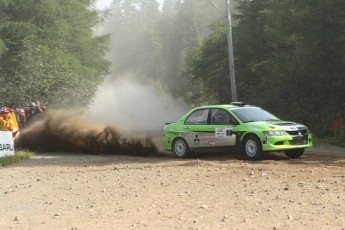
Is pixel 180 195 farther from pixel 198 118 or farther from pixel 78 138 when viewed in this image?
pixel 78 138

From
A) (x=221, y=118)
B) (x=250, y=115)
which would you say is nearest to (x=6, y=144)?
(x=221, y=118)

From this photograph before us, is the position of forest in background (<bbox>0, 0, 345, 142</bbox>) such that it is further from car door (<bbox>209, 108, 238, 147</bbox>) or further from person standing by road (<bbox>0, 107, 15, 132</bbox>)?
person standing by road (<bbox>0, 107, 15, 132</bbox>)

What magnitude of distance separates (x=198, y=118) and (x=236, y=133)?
1.63 m

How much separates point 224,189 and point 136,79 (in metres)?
120

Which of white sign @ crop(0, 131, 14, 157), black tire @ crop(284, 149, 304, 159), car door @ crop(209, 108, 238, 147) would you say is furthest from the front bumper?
white sign @ crop(0, 131, 14, 157)

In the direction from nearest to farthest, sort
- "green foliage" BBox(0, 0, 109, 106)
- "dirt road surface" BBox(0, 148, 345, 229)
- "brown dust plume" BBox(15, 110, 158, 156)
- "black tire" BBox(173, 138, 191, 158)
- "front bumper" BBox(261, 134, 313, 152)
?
"dirt road surface" BBox(0, 148, 345, 229)
"front bumper" BBox(261, 134, 313, 152)
"black tire" BBox(173, 138, 191, 158)
"brown dust plume" BBox(15, 110, 158, 156)
"green foliage" BBox(0, 0, 109, 106)

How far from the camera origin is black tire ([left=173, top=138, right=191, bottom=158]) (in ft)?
51.3

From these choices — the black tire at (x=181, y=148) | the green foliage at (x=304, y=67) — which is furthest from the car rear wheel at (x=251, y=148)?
the green foliage at (x=304, y=67)

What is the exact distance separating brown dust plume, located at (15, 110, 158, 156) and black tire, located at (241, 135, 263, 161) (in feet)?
12.8

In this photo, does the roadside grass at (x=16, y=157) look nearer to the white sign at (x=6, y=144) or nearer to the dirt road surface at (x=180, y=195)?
the white sign at (x=6, y=144)

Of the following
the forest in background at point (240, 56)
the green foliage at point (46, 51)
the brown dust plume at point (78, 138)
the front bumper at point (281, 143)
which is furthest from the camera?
the green foliage at point (46, 51)

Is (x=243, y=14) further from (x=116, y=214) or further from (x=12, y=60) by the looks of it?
(x=116, y=214)

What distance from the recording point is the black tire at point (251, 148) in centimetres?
1387

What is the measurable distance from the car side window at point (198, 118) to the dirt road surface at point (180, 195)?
168cm
